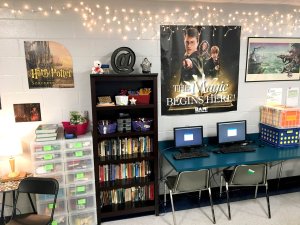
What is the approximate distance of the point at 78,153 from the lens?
8.78 feet

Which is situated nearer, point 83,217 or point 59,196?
point 59,196

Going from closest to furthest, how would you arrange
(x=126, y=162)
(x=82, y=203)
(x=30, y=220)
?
1. (x=30, y=220)
2. (x=82, y=203)
3. (x=126, y=162)

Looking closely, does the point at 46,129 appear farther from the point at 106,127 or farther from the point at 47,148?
the point at 106,127

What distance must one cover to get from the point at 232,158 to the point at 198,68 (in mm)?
1189

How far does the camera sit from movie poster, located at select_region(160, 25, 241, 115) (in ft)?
10.0

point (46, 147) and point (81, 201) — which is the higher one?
point (46, 147)

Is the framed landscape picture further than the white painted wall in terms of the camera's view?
Yes

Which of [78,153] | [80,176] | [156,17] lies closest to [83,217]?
[80,176]

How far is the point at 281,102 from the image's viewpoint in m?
3.58

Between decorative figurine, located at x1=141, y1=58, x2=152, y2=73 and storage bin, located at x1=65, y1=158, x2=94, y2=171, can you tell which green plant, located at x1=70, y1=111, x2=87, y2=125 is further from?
decorative figurine, located at x1=141, y1=58, x2=152, y2=73

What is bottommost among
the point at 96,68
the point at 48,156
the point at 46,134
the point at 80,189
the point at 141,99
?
the point at 80,189

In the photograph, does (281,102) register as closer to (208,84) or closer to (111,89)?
(208,84)

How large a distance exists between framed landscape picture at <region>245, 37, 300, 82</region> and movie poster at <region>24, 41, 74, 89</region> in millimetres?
2324

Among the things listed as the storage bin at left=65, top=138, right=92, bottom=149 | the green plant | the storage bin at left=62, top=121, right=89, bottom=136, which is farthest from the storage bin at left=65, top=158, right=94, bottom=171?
the green plant
